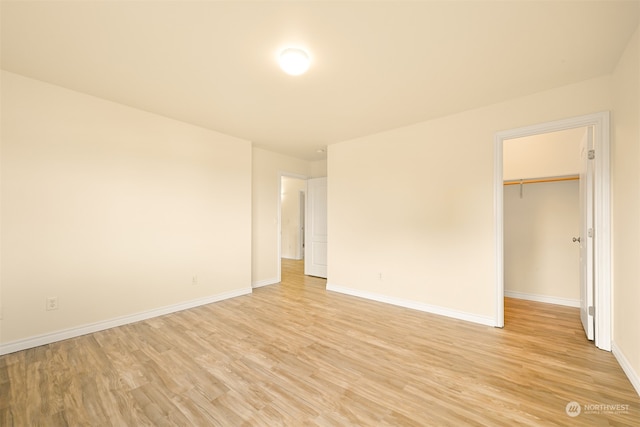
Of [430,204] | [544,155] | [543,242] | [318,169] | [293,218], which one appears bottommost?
[543,242]

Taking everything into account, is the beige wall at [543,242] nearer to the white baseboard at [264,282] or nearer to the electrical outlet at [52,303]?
the white baseboard at [264,282]

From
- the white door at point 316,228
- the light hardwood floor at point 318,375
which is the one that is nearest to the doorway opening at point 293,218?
the white door at point 316,228

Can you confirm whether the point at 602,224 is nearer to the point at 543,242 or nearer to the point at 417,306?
the point at 543,242

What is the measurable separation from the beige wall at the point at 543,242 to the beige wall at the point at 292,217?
5290 mm

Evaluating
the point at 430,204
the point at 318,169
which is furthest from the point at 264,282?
the point at 430,204

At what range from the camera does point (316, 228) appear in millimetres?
5582

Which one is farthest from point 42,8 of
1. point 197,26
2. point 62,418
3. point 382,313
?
point 382,313

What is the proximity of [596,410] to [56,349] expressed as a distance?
14.7 ft

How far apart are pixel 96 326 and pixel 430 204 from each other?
4.39 metres

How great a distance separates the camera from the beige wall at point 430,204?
299 cm

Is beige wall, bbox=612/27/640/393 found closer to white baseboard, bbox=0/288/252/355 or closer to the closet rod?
the closet rod

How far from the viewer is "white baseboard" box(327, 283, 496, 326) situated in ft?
10.1

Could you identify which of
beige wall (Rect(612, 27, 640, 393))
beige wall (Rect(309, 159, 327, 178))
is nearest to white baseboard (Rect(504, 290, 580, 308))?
beige wall (Rect(612, 27, 640, 393))

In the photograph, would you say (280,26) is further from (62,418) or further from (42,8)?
(62,418)
